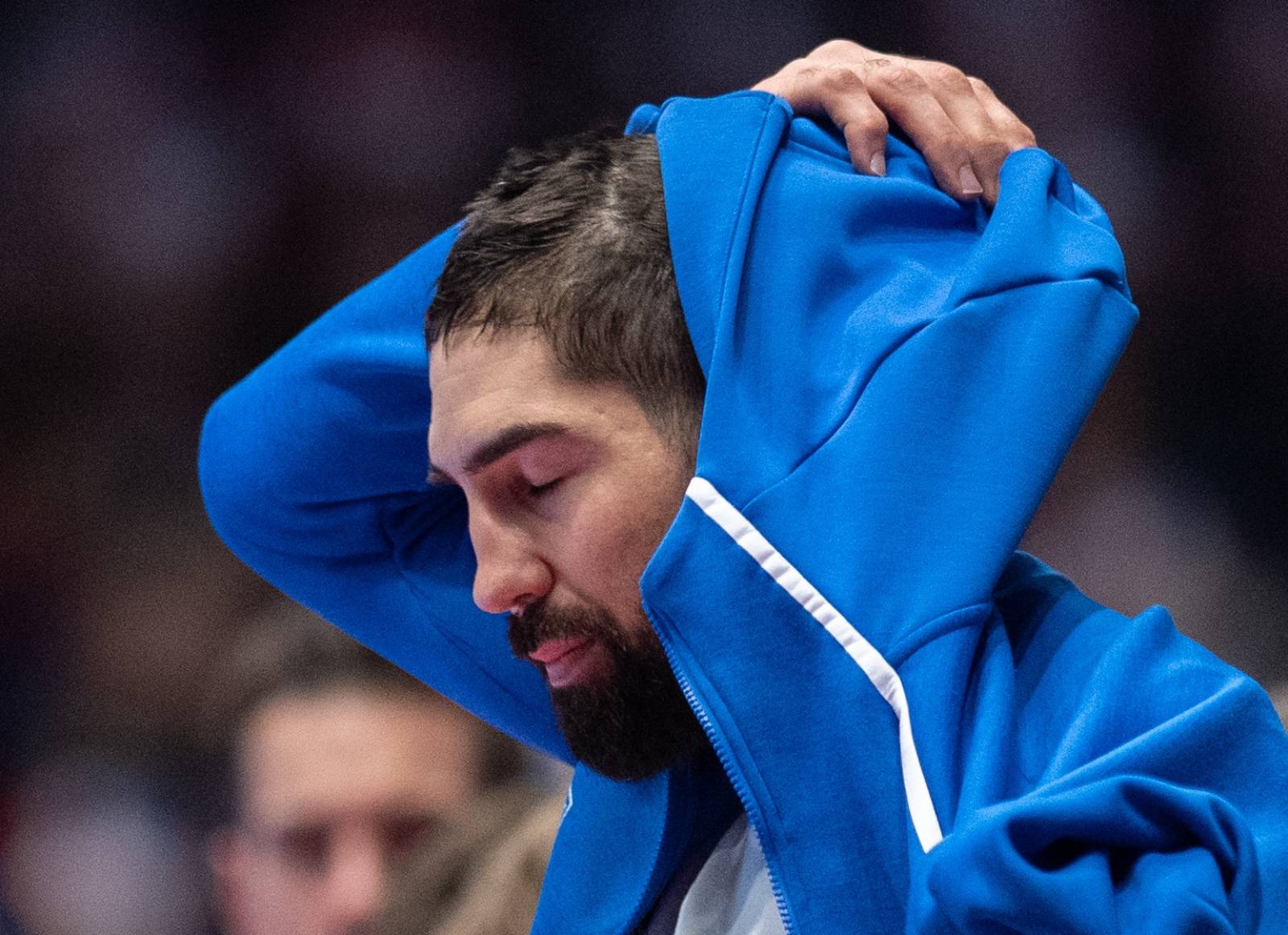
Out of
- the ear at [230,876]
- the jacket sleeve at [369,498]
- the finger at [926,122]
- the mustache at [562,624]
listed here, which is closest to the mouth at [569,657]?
the mustache at [562,624]

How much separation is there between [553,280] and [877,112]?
0.71 feet

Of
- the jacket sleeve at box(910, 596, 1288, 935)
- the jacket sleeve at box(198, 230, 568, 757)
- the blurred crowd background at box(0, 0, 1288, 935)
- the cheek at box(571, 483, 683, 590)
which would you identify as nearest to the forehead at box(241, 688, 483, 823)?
the blurred crowd background at box(0, 0, 1288, 935)

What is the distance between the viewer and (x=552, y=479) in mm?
871

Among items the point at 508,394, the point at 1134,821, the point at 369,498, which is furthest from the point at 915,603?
the point at 369,498

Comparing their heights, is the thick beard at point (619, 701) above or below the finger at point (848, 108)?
below

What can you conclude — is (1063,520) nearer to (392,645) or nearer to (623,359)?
(392,645)

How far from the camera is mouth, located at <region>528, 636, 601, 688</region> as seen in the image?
0.88 m

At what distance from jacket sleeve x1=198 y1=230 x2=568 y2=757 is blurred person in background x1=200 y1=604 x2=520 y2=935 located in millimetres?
325

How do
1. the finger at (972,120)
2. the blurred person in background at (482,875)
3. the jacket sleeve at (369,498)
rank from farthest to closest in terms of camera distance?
the blurred person in background at (482,875) → the jacket sleeve at (369,498) → the finger at (972,120)

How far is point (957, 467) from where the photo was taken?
740 millimetres

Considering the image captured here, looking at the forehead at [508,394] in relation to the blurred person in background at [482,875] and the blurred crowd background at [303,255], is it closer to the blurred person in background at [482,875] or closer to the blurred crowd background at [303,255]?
the blurred person in background at [482,875]

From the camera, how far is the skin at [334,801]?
1476 mm

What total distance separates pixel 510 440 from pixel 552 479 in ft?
0.11

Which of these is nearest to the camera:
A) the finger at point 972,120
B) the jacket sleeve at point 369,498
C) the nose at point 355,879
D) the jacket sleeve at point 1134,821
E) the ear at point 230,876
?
the jacket sleeve at point 1134,821
